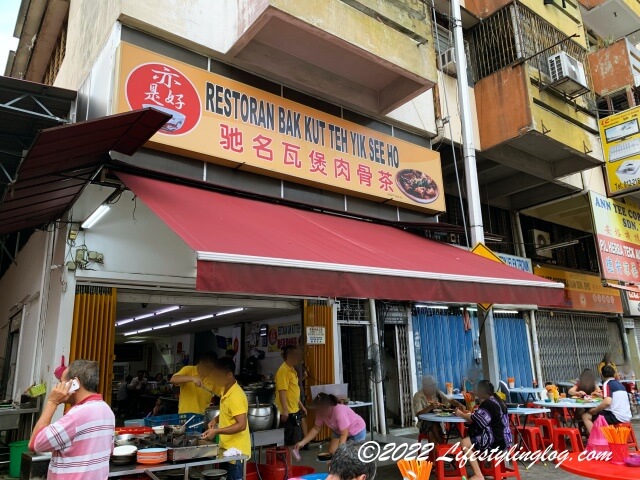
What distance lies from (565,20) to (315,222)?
12.0 m

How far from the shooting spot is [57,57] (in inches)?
463

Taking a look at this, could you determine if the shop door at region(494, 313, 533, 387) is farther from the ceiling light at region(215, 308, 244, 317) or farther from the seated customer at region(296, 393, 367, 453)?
the seated customer at region(296, 393, 367, 453)

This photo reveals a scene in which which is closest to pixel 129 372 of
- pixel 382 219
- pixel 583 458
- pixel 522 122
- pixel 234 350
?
pixel 234 350

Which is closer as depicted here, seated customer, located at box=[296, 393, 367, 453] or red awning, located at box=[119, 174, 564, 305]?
red awning, located at box=[119, 174, 564, 305]

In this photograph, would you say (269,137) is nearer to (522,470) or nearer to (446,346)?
(522,470)

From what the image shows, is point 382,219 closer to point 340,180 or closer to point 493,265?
point 340,180

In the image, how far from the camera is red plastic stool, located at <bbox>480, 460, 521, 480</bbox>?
6.30m

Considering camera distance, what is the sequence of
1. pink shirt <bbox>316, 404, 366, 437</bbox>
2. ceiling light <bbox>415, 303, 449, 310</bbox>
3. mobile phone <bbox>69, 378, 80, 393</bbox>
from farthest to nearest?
ceiling light <bbox>415, 303, 449, 310</bbox> → pink shirt <bbox>316, 404, 366, 437</bbox> → mobile phone <bbox>69, 378, 80, 393</bbox>

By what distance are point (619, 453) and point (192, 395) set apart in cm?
518

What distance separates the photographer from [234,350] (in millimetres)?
13305

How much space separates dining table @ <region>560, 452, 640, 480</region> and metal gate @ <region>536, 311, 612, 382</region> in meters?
11.2

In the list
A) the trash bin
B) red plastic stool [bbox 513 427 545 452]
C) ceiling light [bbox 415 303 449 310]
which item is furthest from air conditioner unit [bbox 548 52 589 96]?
the trash bin

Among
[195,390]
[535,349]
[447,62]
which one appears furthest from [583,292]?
[195,390]

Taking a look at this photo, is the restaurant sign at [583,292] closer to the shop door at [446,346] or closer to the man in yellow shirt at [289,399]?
the shop door at [446,346]
